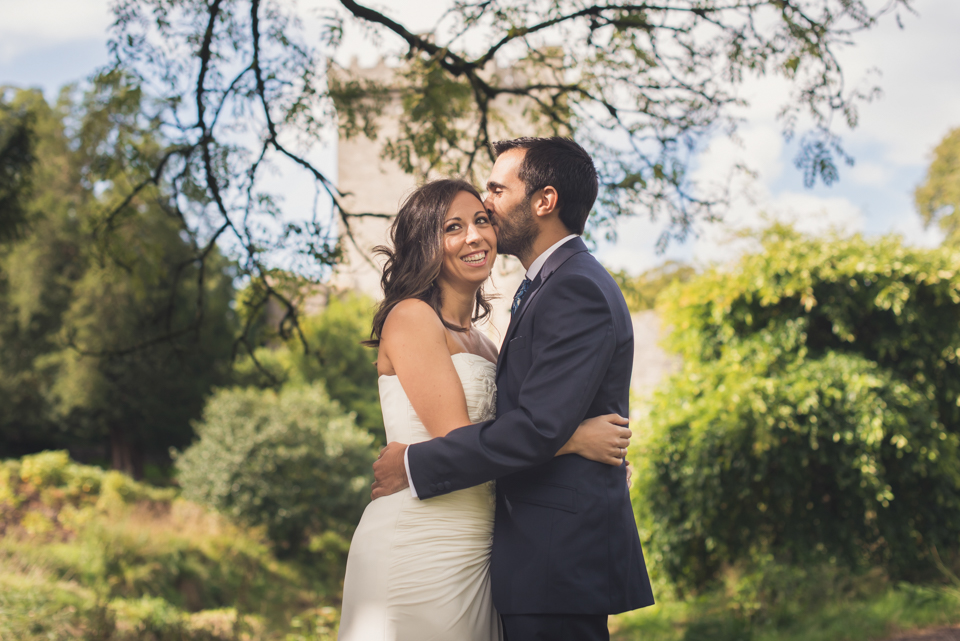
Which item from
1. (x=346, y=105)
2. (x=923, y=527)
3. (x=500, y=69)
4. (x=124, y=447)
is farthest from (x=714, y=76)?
(x=124, y=447)

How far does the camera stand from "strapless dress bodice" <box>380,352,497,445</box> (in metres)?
2.34

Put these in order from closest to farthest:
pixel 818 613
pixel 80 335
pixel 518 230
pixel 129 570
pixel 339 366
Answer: pixel 518 230 → pixel 818 613 → pixel 129 570 → pixel 80 335 → pixel 339 366

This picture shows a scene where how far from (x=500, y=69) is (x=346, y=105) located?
1.41 meters

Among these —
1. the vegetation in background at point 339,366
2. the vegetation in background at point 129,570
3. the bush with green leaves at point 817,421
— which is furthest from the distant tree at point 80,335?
the bush with green leaves at point 817,421

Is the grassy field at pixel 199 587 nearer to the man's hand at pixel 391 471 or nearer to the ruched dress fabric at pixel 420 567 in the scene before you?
the ruched dress fabric at pixel 420 567

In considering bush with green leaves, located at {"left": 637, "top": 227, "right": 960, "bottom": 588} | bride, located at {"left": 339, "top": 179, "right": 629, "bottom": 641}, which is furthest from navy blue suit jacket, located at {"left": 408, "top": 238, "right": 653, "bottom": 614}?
bush with green leaves, located at {"left": 637, "top": 227, "right": 960, "bottom": 588}

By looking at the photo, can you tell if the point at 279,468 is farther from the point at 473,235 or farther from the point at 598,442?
the point at 598,442

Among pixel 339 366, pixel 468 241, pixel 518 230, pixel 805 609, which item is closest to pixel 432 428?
Result: pixel 468 241

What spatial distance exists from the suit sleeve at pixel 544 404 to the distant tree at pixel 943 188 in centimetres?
2672

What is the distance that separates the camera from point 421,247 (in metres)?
2.49

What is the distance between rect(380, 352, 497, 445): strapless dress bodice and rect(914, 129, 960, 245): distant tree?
26.7 metres

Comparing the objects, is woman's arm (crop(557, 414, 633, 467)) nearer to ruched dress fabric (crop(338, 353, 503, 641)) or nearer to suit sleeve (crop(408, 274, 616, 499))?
suit sleeve (crop(408, 274, 616, 499))

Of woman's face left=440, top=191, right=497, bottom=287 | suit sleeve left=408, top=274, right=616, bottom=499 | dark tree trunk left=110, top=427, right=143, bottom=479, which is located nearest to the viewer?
suit sleeve left=408, top=274, right=616, bottom=499

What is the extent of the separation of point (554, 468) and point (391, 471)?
560 millimetres
